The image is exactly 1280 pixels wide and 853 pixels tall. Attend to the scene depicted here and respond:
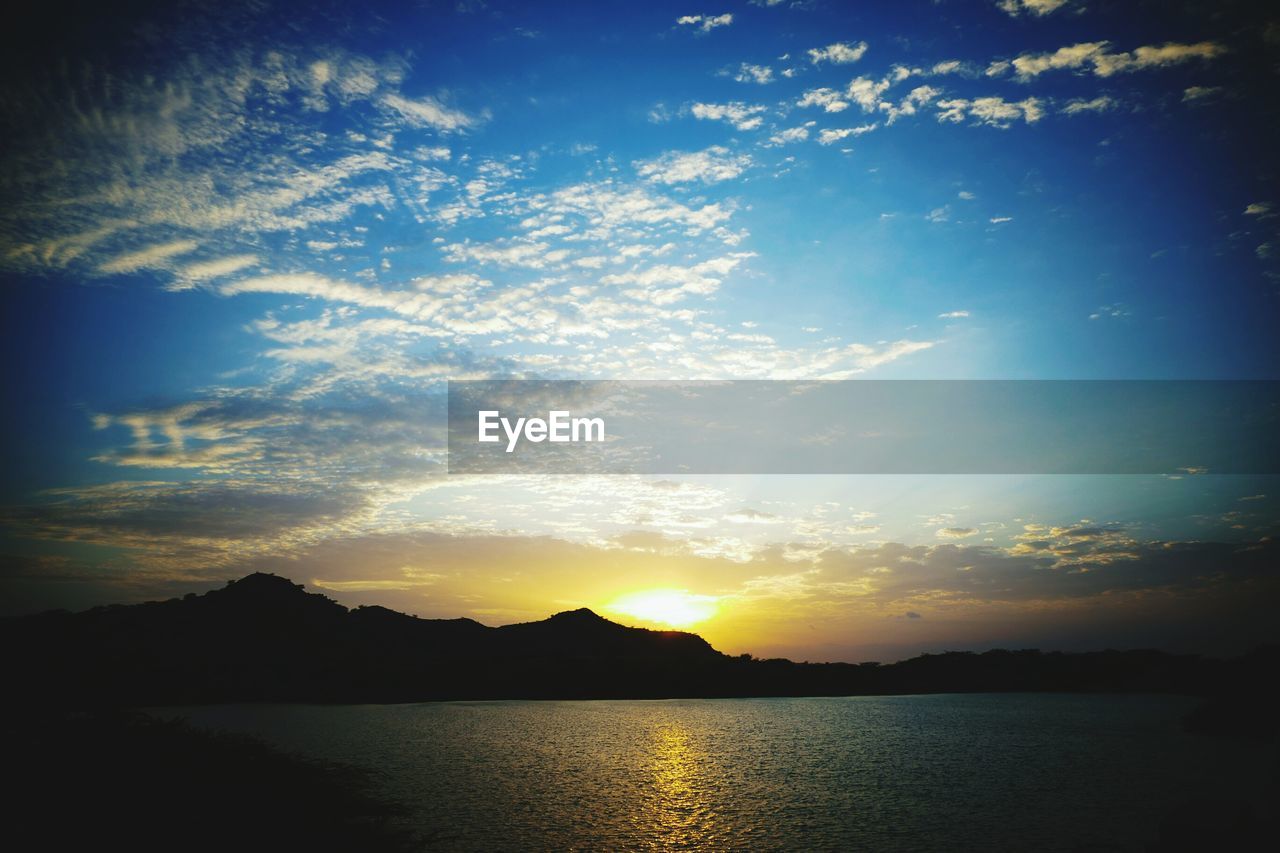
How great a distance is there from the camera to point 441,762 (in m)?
59.0

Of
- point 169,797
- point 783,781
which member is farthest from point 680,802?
point 169,797

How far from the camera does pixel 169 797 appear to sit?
3117cm

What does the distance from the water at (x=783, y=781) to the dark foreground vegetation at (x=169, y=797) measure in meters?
4.38

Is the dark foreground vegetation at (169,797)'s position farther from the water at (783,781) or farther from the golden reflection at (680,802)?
the golden reflection at (680,802)

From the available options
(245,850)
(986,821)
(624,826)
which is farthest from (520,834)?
(986,821)

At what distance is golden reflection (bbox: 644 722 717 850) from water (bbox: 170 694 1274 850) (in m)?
0.22

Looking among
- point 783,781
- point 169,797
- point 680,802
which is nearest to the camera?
point 169,797

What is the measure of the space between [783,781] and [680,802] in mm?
13485

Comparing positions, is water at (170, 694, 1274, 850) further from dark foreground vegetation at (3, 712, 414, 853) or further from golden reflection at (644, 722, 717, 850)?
dark foreground vegetation at (3, 712, 414, 853)

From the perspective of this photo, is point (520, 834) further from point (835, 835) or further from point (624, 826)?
point (835, 835)

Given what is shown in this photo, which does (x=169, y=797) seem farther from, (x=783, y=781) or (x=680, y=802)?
(x=783, y=781)

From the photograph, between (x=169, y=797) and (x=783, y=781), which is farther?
(x=783, y=781)

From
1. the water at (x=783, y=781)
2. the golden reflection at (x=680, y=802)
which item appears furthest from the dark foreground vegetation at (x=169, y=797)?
the golden reflection at (x=680, y=802)

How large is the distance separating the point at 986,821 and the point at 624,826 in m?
22.2
